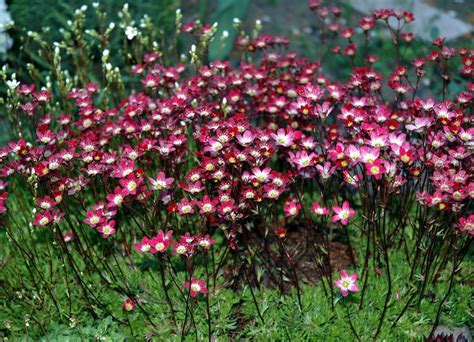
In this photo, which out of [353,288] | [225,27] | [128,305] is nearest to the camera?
[353,288]

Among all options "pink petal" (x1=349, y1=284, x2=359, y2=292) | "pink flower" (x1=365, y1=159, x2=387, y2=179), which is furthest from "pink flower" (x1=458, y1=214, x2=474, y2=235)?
"pink petal" (x1=349, y1=284, x2=359, y2=292)

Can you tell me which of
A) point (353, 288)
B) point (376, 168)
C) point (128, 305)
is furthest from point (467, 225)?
point (128, 305)

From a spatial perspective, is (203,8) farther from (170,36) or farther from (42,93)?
(42,93)

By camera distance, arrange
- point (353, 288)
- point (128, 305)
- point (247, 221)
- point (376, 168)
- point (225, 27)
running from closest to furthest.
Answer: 1. point (376, 168)
2. point (353, 288)
3. point (128, 305)
4. point (247, 221)
5. point (225, 27)

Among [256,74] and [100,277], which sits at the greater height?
[256,74]

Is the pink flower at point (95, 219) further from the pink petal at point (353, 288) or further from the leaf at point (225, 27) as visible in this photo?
the leaf at point (225, 27)

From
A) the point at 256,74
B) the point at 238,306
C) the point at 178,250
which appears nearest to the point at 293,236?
the point at 238,306

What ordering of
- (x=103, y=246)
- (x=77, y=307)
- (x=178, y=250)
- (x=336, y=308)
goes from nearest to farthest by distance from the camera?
1. (x=178, y=250)
2. (x=336, y=308)
3. (x=77, y=307)
4. (x=103, y=246)

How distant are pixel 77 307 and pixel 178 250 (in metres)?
1.05

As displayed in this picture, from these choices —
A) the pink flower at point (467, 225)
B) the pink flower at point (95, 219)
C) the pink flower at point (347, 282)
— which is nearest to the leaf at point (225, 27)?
the pink flower at point (95, 219)

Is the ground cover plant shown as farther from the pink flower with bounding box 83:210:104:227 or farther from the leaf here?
the leaf

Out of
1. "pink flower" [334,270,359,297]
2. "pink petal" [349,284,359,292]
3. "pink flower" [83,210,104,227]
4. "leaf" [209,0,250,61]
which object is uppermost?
"leaf" [209,0,250,61]

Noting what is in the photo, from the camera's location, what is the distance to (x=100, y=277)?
381 cm

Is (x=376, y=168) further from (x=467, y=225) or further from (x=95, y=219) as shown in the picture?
(x=95, y=219)
